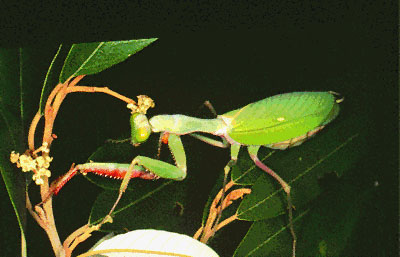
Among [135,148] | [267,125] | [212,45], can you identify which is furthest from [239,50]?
[135,148]

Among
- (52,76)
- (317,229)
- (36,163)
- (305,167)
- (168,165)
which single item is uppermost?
(52,76)

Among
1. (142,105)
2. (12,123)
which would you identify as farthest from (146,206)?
(12,123)

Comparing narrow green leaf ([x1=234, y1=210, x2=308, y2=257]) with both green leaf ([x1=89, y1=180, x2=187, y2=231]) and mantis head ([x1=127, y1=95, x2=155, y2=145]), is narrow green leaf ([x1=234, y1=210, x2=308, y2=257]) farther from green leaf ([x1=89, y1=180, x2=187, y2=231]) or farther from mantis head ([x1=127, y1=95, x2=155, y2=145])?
mantis head ([x1=127, y1=95, x2=155, y2=145])

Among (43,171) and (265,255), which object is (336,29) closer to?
(265,255)

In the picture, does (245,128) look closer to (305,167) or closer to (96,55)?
(305,167)

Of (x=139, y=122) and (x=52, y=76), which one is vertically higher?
(x=52, y=76)

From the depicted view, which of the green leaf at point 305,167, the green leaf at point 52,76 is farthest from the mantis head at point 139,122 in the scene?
the green leaf at point 305,167
